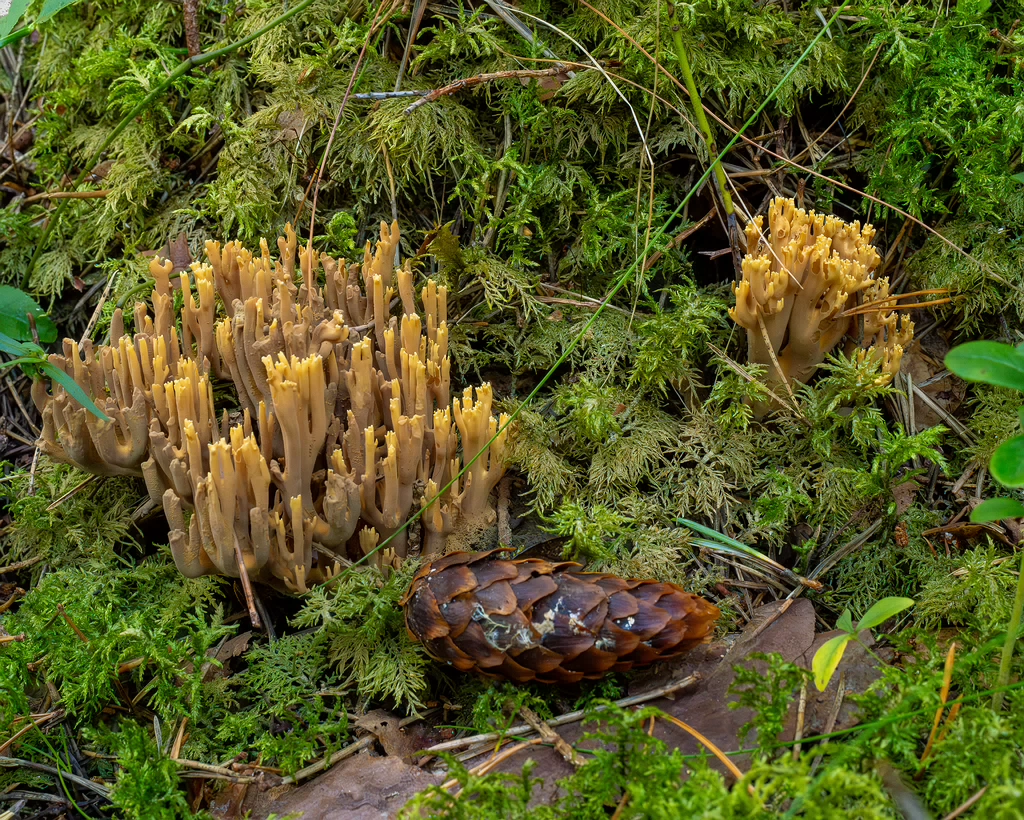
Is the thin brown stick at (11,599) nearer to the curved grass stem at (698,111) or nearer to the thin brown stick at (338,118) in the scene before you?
the thin brown stick at (338,118)

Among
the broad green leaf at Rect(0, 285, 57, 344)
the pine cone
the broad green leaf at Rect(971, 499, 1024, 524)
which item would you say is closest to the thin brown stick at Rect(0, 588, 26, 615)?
the broad green leaf at Rect(0, 285, 57, 344)

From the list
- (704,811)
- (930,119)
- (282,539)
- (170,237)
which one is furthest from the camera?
(170,237)

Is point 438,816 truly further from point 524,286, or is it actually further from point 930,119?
point 930,119

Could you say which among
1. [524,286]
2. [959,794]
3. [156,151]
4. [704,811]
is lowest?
[959,794]

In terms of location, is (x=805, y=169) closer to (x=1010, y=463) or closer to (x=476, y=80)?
(x=476, y=80)

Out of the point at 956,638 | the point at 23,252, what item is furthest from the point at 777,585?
the point at 23,252

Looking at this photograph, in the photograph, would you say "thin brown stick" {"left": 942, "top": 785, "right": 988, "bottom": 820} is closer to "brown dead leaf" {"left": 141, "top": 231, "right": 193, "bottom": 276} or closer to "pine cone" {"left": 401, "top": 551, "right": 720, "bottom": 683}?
"pine cone" {"left": 401, "top": 551, "right": 720, "bottom": 683}

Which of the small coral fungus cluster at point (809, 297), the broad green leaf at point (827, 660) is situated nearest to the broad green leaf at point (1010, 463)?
the broad green leaf at point (827, 660)
